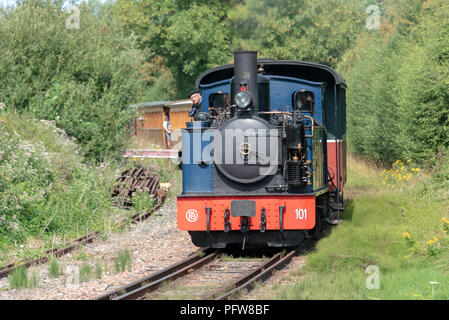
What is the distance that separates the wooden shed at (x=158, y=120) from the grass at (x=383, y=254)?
62.7ft

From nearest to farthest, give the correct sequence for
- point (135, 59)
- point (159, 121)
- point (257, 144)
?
point (257, 144) < point (135, 59) < point (159, 121)

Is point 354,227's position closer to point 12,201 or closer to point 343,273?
point 343,273

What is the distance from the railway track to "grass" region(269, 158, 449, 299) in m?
0.45

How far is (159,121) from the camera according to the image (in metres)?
37.3

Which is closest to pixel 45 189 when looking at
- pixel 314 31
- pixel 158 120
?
pixel 158 120

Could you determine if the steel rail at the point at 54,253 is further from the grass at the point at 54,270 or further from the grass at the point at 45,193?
the grass at the point at 54,270

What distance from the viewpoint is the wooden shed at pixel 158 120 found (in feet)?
108

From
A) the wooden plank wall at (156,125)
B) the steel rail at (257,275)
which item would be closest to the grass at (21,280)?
the steel rail at (257,275)

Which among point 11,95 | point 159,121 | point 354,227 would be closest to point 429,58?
point 354,227

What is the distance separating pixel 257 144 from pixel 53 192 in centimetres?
596

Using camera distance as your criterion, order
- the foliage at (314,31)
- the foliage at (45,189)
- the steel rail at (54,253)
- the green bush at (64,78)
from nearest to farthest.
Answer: the steel rail at (54,253)
the foliage at (45,189)
the green bush at (64,78)
the foliage at (314,31)

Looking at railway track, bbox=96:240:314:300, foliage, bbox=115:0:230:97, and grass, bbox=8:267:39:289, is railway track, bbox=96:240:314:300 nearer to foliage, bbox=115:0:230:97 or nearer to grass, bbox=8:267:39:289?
grass, bbox=8:267:39:289
